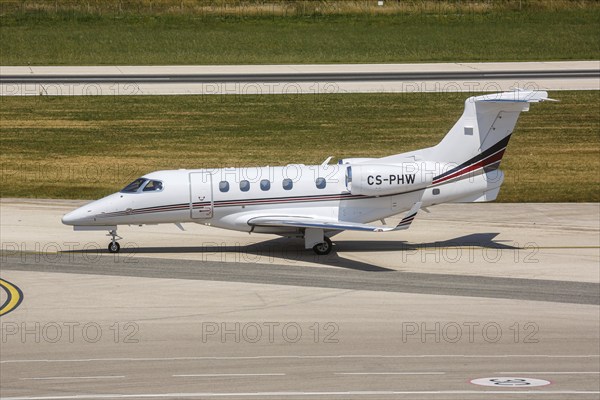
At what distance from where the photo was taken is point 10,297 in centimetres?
2902

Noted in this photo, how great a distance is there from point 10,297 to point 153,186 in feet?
19.3

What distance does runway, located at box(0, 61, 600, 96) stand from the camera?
6062 centimetres

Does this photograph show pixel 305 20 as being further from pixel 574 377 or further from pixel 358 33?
pixel 574 377

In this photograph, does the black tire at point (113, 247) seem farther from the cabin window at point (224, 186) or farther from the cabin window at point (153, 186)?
the cabin window at point (224, 186)

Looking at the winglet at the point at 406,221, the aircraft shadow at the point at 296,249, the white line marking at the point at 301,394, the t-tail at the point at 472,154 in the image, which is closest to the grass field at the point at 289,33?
the aircraft shadow at the point at 296,249

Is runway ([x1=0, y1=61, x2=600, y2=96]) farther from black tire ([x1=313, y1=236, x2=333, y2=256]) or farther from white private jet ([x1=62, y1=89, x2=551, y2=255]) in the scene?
black tire ([x1=313, y1=236, x2=333, y2=256])

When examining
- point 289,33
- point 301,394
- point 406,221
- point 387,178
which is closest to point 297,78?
point 289,33

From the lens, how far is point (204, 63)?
70375mm

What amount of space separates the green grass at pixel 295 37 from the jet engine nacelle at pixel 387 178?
3879 cm

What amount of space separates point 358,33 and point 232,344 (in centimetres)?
5693

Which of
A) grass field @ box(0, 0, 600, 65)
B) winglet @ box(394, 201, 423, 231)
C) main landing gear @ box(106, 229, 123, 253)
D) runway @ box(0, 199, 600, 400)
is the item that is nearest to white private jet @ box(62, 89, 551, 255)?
main landing gear @ box(106, 229, 123, 253)

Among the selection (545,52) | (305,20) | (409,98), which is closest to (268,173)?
(409,98)

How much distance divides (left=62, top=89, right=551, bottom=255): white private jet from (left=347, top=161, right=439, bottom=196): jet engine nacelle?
0.10 feet

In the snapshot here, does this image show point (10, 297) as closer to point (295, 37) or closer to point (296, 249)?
Result: point (296, 249)
